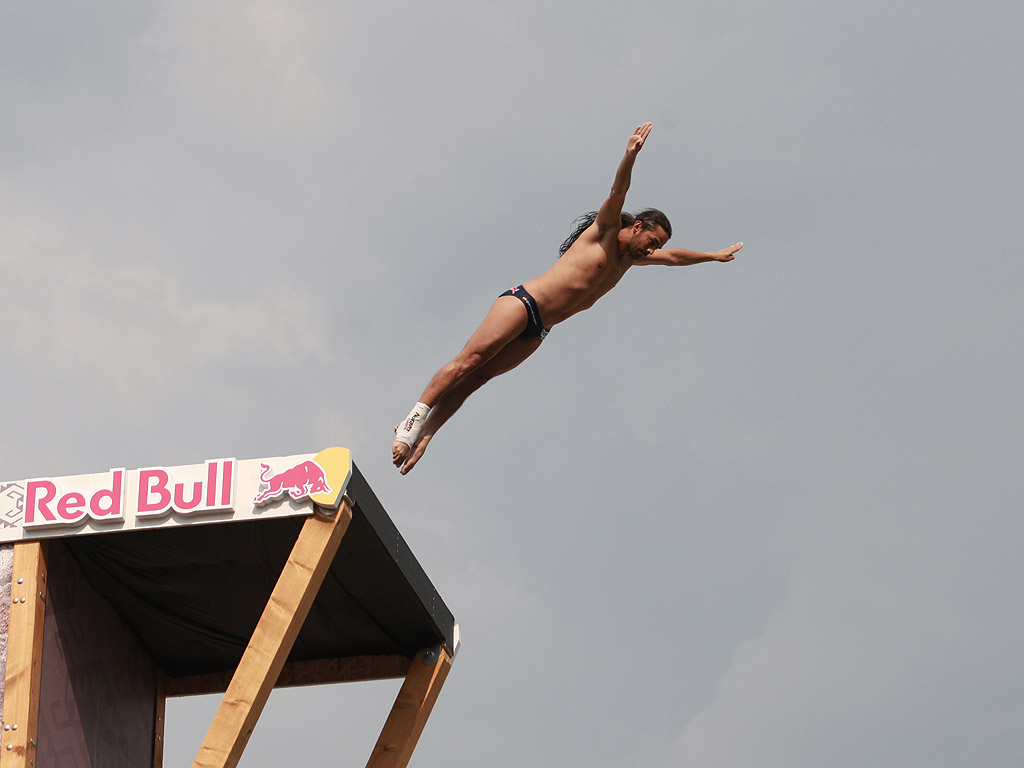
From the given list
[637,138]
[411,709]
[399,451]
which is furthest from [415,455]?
[637,138]

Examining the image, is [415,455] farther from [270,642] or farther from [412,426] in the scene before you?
[270,642]

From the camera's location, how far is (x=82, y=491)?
1308 cm

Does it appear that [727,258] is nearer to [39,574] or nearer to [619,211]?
[619,211]

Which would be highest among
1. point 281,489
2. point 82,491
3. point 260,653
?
point 82,491

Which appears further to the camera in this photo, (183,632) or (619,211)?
(183,632)

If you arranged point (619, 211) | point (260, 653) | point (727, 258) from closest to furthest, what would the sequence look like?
1. point (260, 653)
2. point (619, 211)
3. point (727, 258)

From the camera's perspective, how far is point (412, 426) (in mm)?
14594

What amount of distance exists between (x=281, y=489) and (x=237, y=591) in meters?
2.46

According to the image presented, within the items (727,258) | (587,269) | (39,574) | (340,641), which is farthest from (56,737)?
(727,258)

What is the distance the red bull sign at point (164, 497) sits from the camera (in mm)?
13000

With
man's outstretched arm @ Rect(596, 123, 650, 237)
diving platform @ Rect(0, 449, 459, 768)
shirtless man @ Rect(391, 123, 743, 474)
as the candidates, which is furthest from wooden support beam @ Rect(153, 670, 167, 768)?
man's outstretched arm @ Rect(596, 123, 650, 237)

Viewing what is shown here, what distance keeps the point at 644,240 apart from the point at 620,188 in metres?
0.80

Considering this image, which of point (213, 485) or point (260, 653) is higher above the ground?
point (213, 485)

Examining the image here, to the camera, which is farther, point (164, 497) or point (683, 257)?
point (683, 257)
